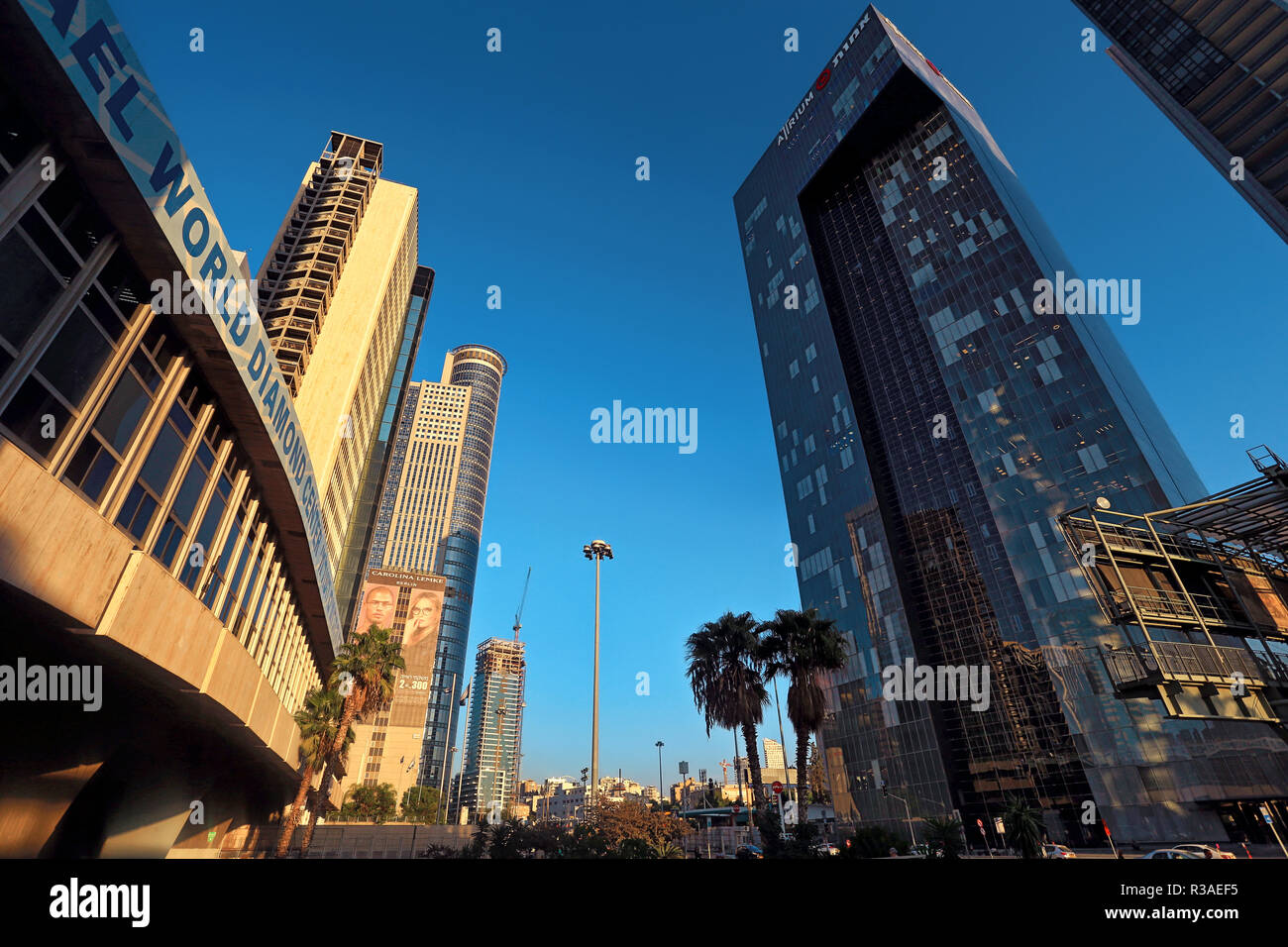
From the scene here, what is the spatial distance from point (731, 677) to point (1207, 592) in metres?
21.6

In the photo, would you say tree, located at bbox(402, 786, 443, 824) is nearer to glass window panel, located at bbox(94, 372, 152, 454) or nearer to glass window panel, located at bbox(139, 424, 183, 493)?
glass window panel, located at bbox(139, 424, 183, 493)

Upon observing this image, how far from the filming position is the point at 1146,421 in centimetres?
5278

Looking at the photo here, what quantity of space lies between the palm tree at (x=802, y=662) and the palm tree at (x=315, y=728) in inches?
1031

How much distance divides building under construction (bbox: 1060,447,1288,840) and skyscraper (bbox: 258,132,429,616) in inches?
1990

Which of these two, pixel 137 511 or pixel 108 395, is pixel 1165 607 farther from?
pixel 108 395

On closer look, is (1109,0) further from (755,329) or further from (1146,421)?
(755,329)

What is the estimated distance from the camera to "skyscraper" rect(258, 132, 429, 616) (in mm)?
57688

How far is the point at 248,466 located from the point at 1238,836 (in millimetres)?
57953

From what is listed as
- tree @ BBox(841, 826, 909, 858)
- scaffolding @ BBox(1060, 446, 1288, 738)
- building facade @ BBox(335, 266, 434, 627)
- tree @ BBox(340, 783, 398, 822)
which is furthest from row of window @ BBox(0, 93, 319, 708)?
tree @ BBox(340, 783, 398, 822)

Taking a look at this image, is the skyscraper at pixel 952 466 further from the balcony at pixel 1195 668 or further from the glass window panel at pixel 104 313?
the glass window panel at pixel 104 313

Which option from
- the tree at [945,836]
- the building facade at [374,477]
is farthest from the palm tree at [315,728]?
the building facade at [374,477]

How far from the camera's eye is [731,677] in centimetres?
3434

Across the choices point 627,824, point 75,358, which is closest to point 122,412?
point 75,358
